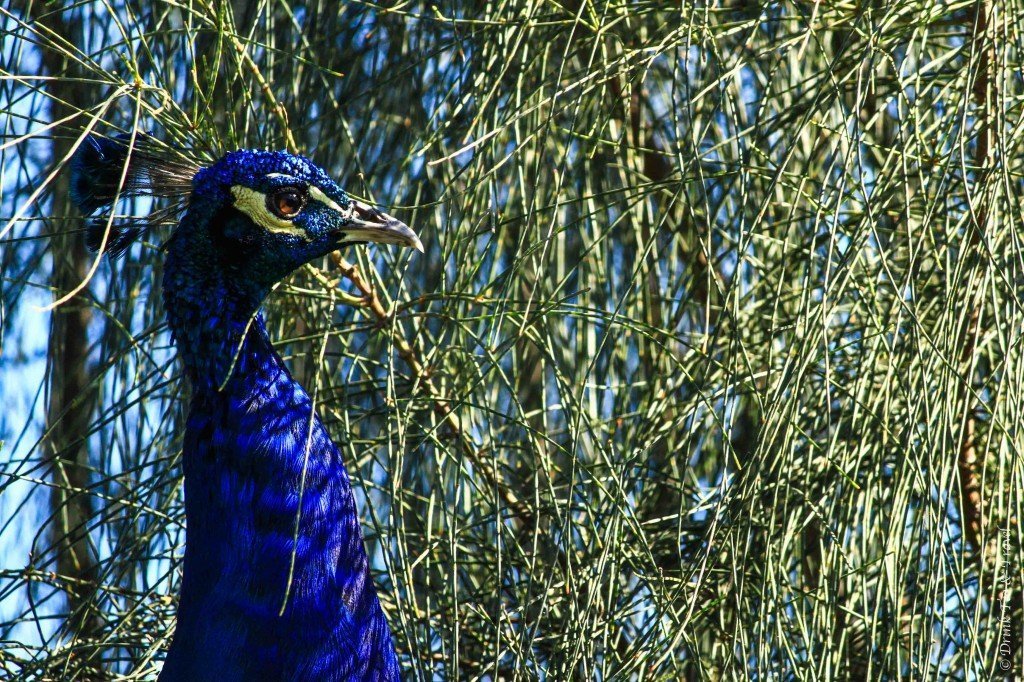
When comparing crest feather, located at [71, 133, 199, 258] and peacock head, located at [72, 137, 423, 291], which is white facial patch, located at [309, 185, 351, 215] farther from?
crest feather, located at [71, 133, 199, 258]

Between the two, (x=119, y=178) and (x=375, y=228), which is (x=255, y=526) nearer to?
(x=375, y=228)

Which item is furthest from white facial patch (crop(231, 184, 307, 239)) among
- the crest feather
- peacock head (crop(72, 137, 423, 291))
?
the crest feather

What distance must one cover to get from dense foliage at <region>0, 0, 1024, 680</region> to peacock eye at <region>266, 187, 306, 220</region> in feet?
0.29

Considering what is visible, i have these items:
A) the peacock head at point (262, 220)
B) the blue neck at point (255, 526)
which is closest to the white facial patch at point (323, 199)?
the peacock head at point (262, 220)

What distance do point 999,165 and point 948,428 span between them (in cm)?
29

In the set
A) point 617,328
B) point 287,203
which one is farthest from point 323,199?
point 617,328

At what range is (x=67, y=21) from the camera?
83.7 inches

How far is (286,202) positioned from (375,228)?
0.12 m

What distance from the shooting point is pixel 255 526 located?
139cm

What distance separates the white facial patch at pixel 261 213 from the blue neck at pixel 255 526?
0.08m

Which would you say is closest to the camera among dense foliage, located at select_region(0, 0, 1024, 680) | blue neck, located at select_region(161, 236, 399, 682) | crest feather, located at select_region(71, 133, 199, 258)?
dense foliage, located at select_region(0, 0, 1024, 680)

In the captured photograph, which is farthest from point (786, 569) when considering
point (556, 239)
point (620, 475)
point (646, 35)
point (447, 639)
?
point (646, 35)

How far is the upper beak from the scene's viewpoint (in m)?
1.42

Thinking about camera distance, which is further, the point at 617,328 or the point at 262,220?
the point at 617,328
